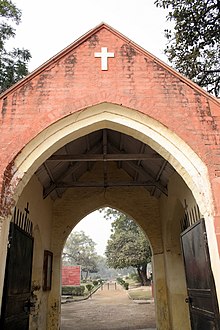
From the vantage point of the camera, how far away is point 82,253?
Answer: 2237 inches

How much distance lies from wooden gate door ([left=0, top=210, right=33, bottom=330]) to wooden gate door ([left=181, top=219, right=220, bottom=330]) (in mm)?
2942

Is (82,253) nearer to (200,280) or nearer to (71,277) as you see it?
(71,277)

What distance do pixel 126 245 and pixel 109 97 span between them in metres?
24.1

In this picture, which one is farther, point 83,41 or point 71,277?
point 71,277

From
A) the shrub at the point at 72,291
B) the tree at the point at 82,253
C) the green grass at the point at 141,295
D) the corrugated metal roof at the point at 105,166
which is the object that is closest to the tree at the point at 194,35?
the corrugated metal roof at the point at 105,166

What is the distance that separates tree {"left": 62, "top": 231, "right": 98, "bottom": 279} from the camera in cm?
5409

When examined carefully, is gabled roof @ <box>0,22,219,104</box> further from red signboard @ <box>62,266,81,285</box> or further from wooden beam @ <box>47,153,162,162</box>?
red signboard @ <box>62,266,81,285</box>

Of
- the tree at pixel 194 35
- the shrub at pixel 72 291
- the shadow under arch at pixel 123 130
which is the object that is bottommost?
the shrub at pixel 72 291

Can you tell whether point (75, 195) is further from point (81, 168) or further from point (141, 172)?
point (141, 172)

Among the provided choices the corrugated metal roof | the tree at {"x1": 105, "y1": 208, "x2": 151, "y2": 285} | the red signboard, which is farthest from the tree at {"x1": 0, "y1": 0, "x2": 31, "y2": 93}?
the red signboard

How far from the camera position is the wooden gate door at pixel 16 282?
4445 millimetres

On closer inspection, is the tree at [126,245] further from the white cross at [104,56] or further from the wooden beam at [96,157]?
the white cross at [104,56]

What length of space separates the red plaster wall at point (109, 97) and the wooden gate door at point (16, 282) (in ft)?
3.97

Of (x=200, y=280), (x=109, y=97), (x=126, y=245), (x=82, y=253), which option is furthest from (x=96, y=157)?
(x=82, y=253)
